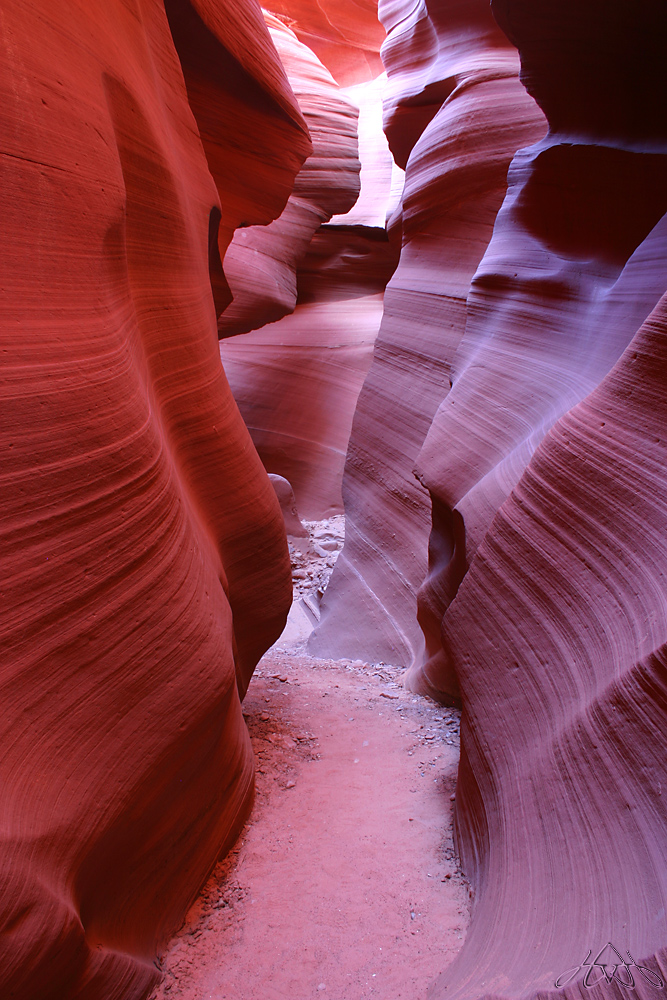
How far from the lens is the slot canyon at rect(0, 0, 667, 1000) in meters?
1.43

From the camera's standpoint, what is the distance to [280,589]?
3.21m

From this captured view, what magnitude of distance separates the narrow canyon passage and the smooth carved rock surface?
0.16 meters

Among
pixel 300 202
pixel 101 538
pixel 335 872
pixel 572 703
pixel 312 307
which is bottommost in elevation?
pixel 312 307

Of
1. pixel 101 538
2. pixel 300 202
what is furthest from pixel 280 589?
pixel 300 202

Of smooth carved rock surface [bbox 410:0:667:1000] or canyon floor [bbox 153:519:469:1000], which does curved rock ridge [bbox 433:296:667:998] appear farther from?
canyon floor [bbox 153:519:469:1000]

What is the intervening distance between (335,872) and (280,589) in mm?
1394

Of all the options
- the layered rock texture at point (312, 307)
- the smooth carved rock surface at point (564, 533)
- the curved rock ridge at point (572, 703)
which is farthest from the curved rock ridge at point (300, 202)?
the curved rock ridge at point (572, 703)

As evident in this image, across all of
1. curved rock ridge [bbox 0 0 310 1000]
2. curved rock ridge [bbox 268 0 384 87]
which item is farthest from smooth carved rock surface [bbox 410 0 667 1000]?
curved rock ridge [bbox 268 0 384 87]

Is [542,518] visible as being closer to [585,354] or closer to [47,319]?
[585,354]

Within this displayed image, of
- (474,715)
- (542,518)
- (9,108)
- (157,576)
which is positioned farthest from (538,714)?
(9,108)

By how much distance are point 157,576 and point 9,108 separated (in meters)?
1.18

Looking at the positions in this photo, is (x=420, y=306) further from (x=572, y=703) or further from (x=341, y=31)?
A: (x=341, y=31)

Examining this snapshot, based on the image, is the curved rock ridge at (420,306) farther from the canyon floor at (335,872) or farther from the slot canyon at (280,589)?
the canyon floor at (335,872)

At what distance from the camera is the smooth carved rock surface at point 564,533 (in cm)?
150
